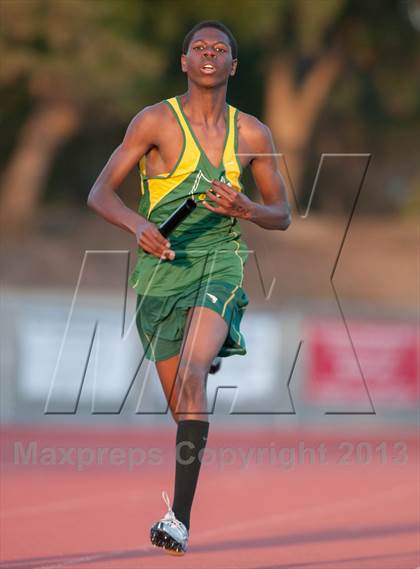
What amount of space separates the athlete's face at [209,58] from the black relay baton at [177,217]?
73 cm

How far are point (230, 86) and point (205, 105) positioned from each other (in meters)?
25.7

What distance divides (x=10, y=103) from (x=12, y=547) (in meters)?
21.0

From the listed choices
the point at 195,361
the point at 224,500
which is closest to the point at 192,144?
the point at 195,361

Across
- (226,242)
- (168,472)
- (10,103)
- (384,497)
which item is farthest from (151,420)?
(10,103)

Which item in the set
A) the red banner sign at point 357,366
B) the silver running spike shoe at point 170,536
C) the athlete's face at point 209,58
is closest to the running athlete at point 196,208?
the athlete's face at point 209,58

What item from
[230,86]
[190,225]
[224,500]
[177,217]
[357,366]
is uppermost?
[177,217]

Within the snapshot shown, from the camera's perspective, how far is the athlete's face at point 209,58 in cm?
Answer: 616

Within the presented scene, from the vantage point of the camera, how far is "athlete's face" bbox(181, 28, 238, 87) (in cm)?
616

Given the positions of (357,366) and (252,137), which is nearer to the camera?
(252,137)

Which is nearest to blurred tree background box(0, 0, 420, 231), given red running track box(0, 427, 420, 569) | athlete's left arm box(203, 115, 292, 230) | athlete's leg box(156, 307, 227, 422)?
red running track box(0, 427, 420, 569)

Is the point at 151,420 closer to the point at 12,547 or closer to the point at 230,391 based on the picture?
the point at 230,391

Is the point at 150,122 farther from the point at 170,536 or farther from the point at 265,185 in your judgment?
the point at 170,536

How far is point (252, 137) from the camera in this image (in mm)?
6309

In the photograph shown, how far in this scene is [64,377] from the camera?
53.5 feet
